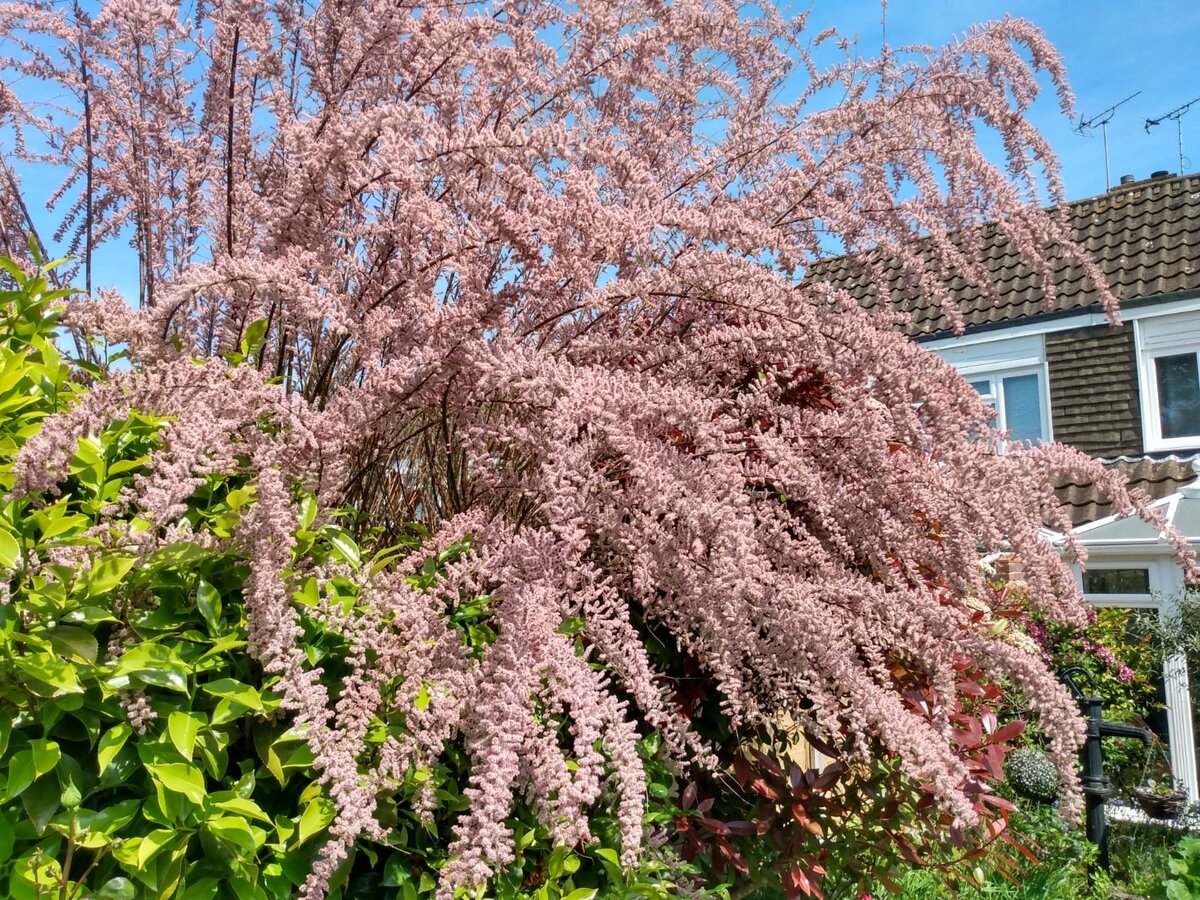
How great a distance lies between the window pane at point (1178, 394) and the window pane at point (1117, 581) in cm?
166

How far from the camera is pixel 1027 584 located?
1.58 m

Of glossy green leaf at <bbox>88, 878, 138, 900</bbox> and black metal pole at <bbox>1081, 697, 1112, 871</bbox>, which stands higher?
glossy green leaf at <bbox>88, 878, 138, 900</bbox>

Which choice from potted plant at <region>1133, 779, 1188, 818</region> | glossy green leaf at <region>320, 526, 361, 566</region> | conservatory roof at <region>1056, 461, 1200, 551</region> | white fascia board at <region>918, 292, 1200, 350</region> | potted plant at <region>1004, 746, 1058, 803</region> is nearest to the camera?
glossy green leaf at <region>320, 526, 361, 566</region>

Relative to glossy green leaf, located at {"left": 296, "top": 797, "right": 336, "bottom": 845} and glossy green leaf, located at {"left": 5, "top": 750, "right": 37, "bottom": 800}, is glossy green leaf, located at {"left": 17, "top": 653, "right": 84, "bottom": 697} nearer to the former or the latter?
glossy green leaf, located at {"left": 5, "top": 750, "right": 37, "bottom": 800}

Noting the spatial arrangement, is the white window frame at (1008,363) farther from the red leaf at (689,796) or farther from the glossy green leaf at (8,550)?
the glossy green leaf at (8,550)

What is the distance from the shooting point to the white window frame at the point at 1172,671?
243 inches

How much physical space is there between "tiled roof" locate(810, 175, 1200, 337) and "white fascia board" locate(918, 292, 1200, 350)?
10cm

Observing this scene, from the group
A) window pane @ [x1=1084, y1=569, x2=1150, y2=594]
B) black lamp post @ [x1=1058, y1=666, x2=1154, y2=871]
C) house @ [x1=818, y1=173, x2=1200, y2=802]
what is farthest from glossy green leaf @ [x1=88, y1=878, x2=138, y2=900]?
window pane @ [x1=1084, y1=569, x2=1150, y2=594]

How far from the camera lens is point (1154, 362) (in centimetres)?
797

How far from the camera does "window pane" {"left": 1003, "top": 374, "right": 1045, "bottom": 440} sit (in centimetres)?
868

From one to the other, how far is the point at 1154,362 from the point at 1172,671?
10.1 ft

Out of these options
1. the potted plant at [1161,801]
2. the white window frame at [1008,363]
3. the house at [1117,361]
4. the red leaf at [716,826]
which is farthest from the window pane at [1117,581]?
the red leaf at [716,826]

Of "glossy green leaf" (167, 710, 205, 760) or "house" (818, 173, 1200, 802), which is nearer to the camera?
"glossy green leaf" (167, 710, 205, 760)

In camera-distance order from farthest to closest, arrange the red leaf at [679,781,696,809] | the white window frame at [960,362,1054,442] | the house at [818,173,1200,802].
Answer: the white window frame at [960,362,1054,442] < the house at [818,173,1200,802] < the red leaf at [679,781,696,809]
